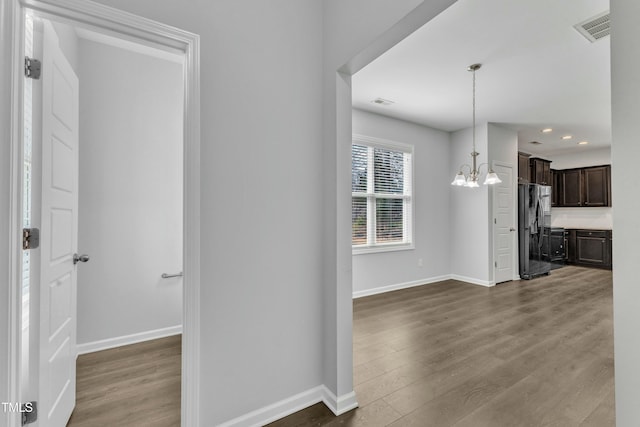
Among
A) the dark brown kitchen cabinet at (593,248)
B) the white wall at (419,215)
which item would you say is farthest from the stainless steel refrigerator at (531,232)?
the dark brown kitchen cabinet at (593,248)

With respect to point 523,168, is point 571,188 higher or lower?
lower

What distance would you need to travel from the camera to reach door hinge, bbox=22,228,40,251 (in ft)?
4.25

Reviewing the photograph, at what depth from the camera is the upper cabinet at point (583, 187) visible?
268 inches

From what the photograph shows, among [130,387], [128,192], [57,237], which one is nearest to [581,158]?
[128,192]

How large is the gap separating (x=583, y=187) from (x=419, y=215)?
5.15 metres

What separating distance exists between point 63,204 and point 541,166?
8020 millimetres

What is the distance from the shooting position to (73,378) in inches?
72.4

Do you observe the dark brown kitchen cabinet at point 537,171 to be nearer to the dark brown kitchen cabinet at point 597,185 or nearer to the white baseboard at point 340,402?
the dark brown kitchen cabinet at point 597,185

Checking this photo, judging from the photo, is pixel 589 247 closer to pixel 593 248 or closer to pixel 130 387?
pixel 593 248

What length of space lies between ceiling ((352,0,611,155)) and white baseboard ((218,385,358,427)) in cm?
290

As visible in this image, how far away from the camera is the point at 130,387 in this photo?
2.07 meters

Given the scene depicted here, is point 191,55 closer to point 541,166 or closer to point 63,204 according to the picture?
point 63,204

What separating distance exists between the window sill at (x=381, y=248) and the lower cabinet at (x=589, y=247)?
16.1 ft

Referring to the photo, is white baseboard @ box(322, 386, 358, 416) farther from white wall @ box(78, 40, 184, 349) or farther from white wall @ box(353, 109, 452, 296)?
white wall @ box(353, 109, 452, 296)
